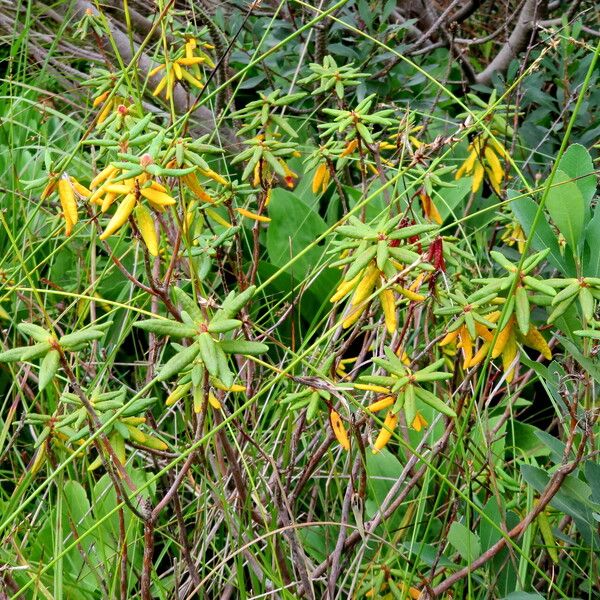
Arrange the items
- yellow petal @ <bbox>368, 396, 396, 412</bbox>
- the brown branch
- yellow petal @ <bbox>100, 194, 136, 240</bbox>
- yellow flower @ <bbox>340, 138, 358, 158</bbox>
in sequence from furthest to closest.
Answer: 1. the brown branch
2. yellow flower @ <bbox>340, 138, 358, 158</bbox>
3. yellow petal @ <bbox>368, 396, 396, 412</bbox>
4. yellow petal @ <bbox>100, 194, 136, 240</bbox>

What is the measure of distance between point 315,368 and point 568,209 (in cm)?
40

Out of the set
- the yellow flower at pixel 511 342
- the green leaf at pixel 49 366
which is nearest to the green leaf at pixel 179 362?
the green leaf at pixel 49 366

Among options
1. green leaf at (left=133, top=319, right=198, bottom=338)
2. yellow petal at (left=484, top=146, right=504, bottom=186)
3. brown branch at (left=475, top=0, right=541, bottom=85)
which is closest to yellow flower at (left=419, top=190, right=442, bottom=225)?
yellow petal at (left=484, top=146, right=504, bottom=186)

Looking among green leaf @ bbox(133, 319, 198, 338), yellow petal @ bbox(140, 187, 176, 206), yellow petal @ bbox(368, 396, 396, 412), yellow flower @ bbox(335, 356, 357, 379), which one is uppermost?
yellow petal @ bbox(140, 187, 176, 206)

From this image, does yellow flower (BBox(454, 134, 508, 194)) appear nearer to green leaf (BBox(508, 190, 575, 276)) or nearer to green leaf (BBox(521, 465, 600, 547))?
green leaf (BBox(508, 190, 575, 276))

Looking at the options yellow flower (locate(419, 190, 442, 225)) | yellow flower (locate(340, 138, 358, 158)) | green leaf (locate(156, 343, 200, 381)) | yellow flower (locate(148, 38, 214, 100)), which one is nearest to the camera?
green leaf (locate(156, 343, 200, 381))

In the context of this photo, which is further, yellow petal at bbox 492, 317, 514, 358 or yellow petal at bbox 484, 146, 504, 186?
yellow petal at bbox 484, 146, 504, 186

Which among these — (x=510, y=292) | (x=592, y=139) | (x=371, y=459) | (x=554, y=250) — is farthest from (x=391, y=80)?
(x=510, y=292)

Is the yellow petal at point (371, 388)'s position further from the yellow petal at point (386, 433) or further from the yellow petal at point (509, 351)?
the yellow petal at point (509, 351)

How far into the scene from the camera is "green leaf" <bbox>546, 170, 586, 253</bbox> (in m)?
1.23

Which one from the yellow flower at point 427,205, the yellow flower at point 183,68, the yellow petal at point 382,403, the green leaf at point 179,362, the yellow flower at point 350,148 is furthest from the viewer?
the yellow flower at point 183,68

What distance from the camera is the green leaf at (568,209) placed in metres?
1.23

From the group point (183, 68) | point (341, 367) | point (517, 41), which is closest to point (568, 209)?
point (341, 367)

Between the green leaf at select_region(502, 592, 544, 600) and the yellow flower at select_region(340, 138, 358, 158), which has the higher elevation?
the yellow flower at select_region(340, 138, 358, 158)
